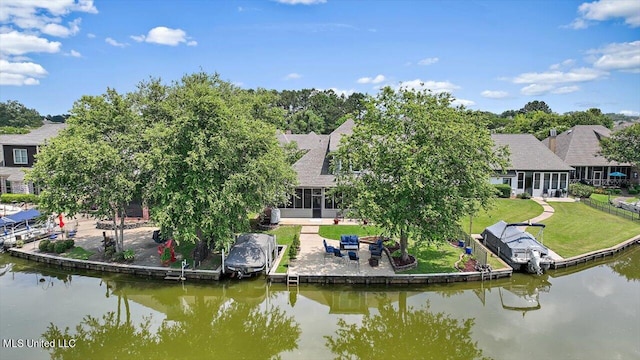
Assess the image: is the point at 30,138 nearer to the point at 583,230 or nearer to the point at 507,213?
the point at 507,213

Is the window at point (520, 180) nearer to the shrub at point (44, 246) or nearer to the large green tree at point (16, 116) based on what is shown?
the shrub at point (44, 246)

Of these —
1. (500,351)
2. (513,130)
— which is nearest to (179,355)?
(500,351)

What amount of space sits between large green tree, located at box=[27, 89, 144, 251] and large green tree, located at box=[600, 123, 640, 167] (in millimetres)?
38422

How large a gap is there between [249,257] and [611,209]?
27.3 metres

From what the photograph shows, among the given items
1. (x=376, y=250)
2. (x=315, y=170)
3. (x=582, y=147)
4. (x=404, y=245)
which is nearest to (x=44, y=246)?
(x=315, y=170)

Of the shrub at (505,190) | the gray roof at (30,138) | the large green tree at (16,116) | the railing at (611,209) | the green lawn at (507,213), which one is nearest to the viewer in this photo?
the green lawn at (507,213)

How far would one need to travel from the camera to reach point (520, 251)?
65.7ft

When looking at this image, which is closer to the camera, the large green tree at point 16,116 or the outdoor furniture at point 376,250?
the outdoor furniture at point 376,250

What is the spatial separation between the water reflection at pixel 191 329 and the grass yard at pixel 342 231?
7.15 m

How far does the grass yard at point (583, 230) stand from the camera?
76.0 ft

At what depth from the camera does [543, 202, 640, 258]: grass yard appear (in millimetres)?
23161

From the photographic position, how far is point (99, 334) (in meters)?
14.8

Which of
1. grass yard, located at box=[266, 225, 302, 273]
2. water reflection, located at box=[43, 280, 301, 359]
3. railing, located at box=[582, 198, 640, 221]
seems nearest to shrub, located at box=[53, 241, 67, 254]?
water reflection, located at box=[43, 280, 301, 359]

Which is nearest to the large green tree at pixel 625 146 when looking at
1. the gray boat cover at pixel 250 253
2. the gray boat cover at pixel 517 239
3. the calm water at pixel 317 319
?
the calm water at pixel 317 319
